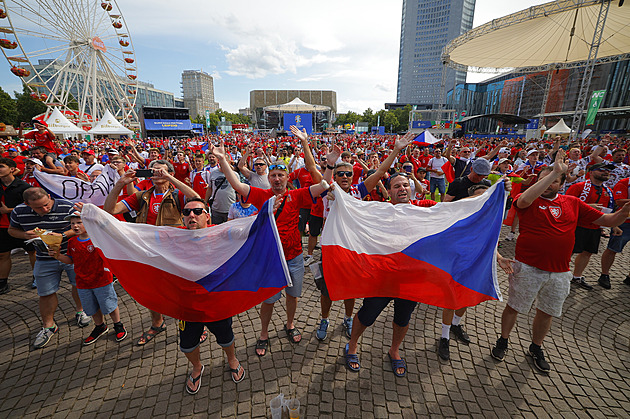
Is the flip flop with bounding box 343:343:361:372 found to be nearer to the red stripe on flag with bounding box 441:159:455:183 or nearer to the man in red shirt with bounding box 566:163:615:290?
the man in red shirt with bounding box 566:163:615:290

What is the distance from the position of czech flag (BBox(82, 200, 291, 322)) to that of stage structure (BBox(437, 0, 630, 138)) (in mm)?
24601

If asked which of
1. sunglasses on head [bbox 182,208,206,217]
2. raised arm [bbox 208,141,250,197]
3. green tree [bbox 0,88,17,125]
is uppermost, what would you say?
green tree [bbox 0,88,17,125]

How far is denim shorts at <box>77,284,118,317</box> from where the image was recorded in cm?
353

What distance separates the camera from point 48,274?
3648 mm

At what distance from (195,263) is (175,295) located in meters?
0.37

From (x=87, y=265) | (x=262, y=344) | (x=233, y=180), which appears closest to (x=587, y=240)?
(x=262, y=344)

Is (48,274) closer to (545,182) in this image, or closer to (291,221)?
(291,221)

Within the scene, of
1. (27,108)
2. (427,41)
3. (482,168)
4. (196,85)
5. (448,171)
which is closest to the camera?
(482,168)

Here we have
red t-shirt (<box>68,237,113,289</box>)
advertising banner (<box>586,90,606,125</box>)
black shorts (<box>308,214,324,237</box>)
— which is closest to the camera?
red t-shirt (<box>68,237,113,289</box>)

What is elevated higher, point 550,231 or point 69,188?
point 69,188

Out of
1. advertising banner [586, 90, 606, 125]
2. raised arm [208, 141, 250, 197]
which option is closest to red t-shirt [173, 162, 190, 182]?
raised arm [208, 141, 250, 197]

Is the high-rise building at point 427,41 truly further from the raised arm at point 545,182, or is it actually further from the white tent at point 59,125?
the raised arm at point 545,182

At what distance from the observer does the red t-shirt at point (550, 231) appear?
3139mm

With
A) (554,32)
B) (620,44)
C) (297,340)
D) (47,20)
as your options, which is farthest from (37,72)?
(620,44)
